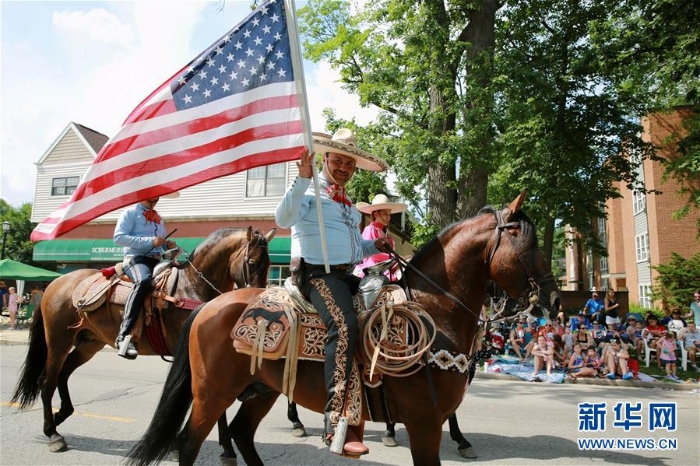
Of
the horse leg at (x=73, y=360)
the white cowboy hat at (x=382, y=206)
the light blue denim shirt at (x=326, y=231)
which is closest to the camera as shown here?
the light blue denim shirt at (x=326, y=231)

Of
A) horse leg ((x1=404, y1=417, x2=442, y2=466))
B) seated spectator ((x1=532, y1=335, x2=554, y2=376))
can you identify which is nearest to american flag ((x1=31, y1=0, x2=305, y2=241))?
horse leg ((x1=404, y1=417, x2=442, y2=466))

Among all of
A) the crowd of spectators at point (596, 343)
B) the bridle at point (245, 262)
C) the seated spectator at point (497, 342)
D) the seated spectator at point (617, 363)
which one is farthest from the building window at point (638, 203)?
the bridle at point (245, 262)

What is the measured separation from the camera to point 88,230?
2327cm

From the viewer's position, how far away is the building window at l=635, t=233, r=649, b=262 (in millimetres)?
31066

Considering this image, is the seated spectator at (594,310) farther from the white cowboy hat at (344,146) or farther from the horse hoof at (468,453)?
the white cowboy hat at (344,146)

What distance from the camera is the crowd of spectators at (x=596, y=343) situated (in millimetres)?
11117

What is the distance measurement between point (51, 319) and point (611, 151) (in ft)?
58.9

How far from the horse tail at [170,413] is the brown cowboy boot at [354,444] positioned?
5.28 ft

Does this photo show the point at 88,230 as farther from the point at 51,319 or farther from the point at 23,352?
the point at 51,319

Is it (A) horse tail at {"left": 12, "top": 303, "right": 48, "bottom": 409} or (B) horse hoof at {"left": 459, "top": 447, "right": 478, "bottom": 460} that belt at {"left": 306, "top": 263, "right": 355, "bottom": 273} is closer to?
(B) horse hoof at {"left": 459, "top": 447, "right": 478, "bottom": 460}

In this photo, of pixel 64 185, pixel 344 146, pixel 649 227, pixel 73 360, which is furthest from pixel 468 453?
pixel 649 227

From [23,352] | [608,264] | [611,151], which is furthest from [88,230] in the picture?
[608,264]

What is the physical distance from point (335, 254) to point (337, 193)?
48cm

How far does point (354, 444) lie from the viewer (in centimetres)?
300
